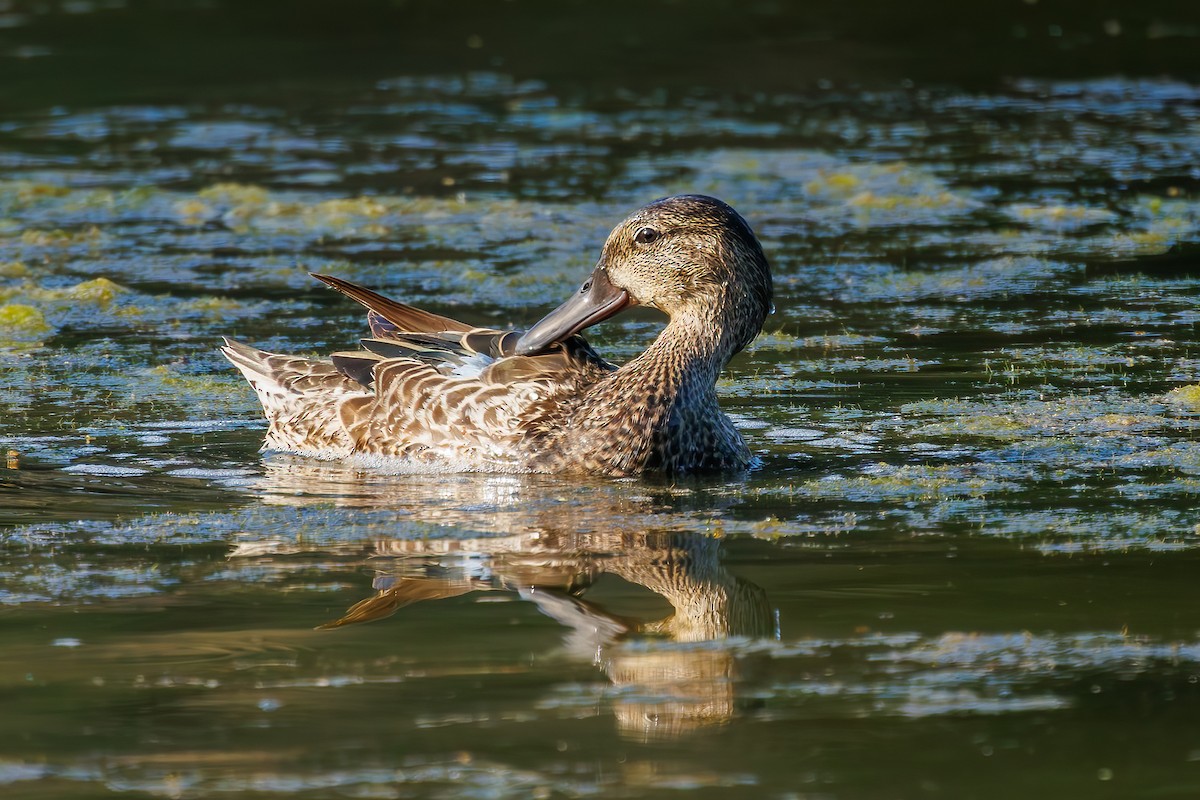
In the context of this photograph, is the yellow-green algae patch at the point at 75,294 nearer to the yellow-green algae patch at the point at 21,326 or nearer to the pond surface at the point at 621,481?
the pond surface at the point at 621,481

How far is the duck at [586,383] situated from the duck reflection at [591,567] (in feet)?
0.68

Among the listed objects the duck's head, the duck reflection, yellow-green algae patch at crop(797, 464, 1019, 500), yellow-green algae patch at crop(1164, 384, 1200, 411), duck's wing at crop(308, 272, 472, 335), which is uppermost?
the duck's head

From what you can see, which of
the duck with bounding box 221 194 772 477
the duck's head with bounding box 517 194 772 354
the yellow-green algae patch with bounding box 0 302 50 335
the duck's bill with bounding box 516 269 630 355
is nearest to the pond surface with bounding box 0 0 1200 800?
the yellow-green algae patch with bounding box 0 302 50 335

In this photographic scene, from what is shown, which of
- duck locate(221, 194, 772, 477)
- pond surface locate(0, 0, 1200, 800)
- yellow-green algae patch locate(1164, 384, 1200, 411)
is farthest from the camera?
yellow-green algae patch locate(1164, 384, 1200, 411)

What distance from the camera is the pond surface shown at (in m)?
4.62

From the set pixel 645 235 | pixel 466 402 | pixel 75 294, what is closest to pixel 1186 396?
pixel 645 235

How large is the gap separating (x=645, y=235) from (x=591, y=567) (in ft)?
7.71

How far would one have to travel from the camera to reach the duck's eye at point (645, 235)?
8133mm

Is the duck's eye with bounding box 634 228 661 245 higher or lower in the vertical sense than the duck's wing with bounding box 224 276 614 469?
higher

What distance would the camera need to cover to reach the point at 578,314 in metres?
8.20

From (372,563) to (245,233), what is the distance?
7636mm

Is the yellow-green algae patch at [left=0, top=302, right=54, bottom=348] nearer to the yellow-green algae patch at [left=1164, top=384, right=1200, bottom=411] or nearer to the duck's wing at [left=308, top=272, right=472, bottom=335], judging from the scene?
the duck's wing at [left=308, top=272, right=472, bottom=335]

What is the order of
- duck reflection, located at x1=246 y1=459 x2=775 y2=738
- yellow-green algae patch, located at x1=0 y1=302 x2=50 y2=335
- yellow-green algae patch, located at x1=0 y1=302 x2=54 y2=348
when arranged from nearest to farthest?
duck reflection, located at x1=246 y1=459 x2=775 y2=738 → yellow-green algae patch, located at x1=0 y1=302 x2=54 y2=348 → yellow-green algae patch, located at x1=0 y1=302 x2=50 y2=335

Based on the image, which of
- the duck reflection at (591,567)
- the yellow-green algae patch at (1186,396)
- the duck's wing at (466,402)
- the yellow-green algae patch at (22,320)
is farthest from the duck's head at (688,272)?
the yellow-green algae patch at (22,320)
